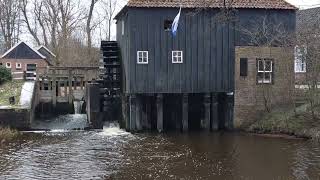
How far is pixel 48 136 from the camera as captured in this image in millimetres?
24312

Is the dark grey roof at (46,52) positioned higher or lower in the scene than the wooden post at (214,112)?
higher

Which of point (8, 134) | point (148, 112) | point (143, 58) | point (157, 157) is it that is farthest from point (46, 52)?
point (157, 157)

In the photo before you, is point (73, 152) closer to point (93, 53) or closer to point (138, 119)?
point (138, 119)

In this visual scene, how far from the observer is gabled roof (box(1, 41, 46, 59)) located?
5084cm

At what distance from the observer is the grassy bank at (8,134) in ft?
75.0

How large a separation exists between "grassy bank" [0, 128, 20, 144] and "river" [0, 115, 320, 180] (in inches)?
19.9

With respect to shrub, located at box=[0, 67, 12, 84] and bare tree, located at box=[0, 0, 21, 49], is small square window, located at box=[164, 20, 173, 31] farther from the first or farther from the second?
bare tree, located at box=[0, 0, 21, 49]

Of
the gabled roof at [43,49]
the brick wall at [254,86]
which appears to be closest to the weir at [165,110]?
the brick wall at [254,86]

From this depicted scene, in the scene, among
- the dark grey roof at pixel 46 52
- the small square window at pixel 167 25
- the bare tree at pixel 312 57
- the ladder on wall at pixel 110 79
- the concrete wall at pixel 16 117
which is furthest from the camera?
the dark grey roof at pixel 46 52

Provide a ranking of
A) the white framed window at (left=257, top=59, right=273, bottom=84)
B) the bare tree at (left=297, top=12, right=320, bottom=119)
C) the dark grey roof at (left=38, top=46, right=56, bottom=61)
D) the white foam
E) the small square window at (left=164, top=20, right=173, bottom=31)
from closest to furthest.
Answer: the bare tree at (left=297, top=12, right=320, bottom=119)
the white foam
the small square window at (left=164, top=20, right=173, bottom=31)
the white framed window at (left=257, top=59, right=273, bottom=84)
the dark grey roof at (left=38, top=46, right=56, bottom=61)

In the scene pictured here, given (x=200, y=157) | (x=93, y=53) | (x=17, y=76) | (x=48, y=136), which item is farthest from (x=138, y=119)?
(x=93, y=53)

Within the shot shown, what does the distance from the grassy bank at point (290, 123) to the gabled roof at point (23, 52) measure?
29.9 m

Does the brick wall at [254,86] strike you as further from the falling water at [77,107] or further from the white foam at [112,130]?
the falling water at [77,107]

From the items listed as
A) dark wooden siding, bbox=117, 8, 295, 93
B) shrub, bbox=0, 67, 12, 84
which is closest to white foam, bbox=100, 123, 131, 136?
dark wooden siding, bbox=117, 8, 295, 93
